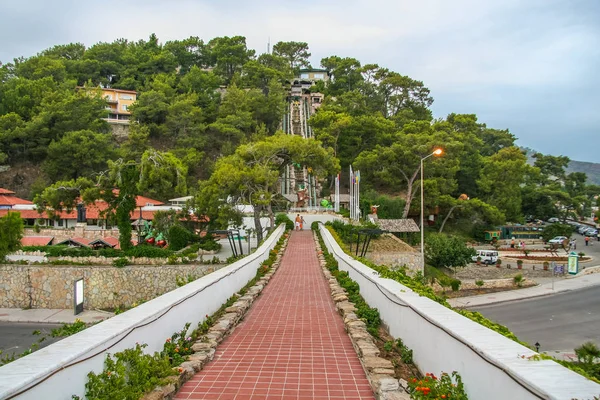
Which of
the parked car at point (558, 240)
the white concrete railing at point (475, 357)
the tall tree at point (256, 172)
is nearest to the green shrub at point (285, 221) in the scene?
the tall tree at point (256, 172)

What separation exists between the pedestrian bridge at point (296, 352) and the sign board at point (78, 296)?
530 inches

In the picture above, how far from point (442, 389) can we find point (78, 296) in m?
20.1

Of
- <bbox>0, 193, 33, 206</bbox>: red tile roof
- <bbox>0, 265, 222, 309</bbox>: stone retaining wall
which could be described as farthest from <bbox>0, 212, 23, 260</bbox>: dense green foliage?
<bbox>0, 193, 33, 206</bbox>: red tile roof

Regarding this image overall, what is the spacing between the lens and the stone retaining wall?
872 inches

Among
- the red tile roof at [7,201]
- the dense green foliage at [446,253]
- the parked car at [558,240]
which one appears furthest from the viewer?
the parked car at [558,240]

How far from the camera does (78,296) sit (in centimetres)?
2050

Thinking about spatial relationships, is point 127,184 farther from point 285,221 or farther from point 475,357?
point 475,357

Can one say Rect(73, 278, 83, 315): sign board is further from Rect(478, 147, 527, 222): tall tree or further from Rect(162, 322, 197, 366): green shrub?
Rect(478, 147, 527, 222): tall tree

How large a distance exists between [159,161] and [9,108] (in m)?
33.2

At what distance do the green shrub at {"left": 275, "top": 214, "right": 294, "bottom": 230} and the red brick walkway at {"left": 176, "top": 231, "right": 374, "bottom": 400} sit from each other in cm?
2025

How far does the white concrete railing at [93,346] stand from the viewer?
3051 mm

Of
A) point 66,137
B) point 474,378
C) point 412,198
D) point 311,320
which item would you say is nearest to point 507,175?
point 412,198

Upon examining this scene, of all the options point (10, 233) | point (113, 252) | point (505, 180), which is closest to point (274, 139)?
point (113, 252)

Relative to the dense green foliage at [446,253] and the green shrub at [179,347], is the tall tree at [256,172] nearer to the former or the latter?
the dense green foliage at [446,253]
